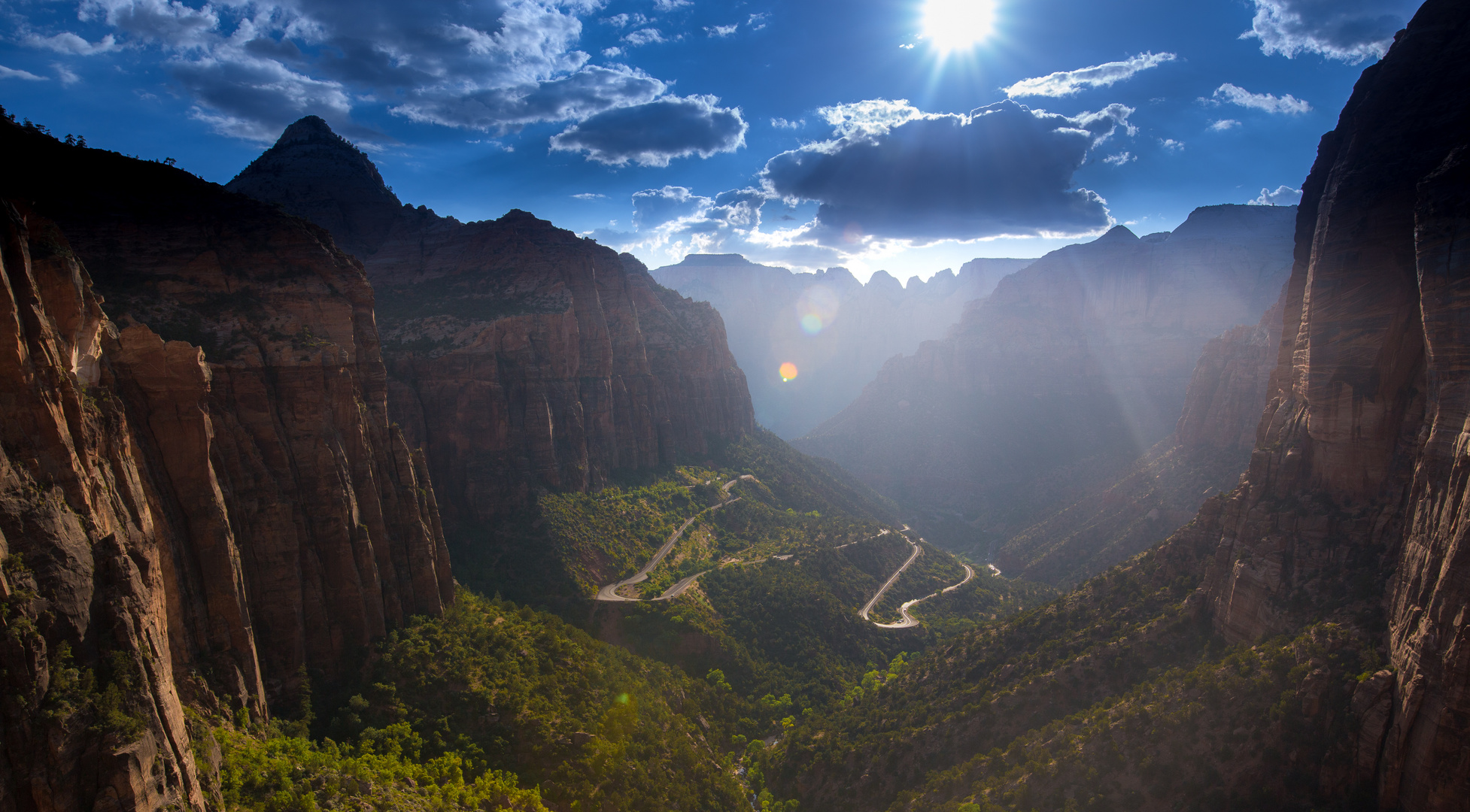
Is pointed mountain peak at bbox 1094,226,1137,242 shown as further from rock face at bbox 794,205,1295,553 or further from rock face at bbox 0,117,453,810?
rock face at bbox 0,117,453,810

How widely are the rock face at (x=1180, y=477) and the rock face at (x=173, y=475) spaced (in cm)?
9099

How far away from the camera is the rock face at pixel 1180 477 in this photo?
9288 cm

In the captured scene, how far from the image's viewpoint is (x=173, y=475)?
31125 millimetres

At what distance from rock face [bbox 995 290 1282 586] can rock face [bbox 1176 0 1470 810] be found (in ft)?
168

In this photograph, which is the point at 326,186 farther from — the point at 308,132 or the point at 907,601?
the point at 907,601

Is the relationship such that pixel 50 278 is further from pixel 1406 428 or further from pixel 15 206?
pixel 1406 428

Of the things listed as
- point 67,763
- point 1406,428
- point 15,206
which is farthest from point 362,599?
point 1406,428

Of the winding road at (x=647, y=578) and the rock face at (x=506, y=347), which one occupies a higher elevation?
the rock face at (x=506, y=347)

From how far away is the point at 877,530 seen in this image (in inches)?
4122

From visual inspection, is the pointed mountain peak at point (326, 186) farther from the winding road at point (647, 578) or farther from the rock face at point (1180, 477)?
the rock face at point (1180, 477)

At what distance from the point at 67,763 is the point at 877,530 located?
9577 cm

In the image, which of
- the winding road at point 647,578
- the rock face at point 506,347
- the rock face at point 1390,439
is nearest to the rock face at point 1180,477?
the rock face at point 1390,439

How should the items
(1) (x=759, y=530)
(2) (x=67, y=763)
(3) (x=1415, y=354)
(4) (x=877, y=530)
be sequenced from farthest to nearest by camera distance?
1. (4) (x=877, y=530)
2. (1) (x=759, y=530)
3. (3) (x=1415, y=354)
4. (2) (x=67, y=763)

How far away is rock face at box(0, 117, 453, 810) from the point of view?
19.6 meters
